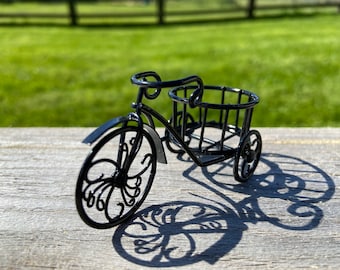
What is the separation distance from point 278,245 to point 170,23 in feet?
27.2

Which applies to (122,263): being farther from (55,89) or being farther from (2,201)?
(55,89)

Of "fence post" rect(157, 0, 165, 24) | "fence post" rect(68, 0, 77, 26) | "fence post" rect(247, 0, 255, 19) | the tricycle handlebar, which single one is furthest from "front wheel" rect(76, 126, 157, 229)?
"fence post" rect(247, 0, 255, 19)

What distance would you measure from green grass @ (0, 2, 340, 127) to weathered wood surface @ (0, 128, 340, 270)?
4.68ft

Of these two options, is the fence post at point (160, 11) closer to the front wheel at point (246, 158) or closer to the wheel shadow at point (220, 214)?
the wheel shadow at point (220, 214)

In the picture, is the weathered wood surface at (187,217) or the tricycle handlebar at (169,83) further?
the tricycle handlebar at (169,83)

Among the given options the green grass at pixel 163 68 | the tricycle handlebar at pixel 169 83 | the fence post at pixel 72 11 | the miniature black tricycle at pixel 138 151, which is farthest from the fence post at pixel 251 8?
the tricycle handlebar at pixel 169 83

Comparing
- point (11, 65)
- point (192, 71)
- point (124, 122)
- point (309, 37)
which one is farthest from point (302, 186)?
Answer: point (309, 37)

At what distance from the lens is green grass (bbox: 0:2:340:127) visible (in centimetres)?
388

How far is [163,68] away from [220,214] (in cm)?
360

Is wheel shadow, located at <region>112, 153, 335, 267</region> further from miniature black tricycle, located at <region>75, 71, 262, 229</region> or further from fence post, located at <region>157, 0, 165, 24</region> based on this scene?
fence post, located at <region>157, 0, 165, 24</region>

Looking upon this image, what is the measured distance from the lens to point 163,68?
5.15 meters

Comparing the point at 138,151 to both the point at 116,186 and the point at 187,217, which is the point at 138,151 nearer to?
the point at 116,186

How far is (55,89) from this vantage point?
4.51 meters

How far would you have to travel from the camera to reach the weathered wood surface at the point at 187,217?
149 cm
